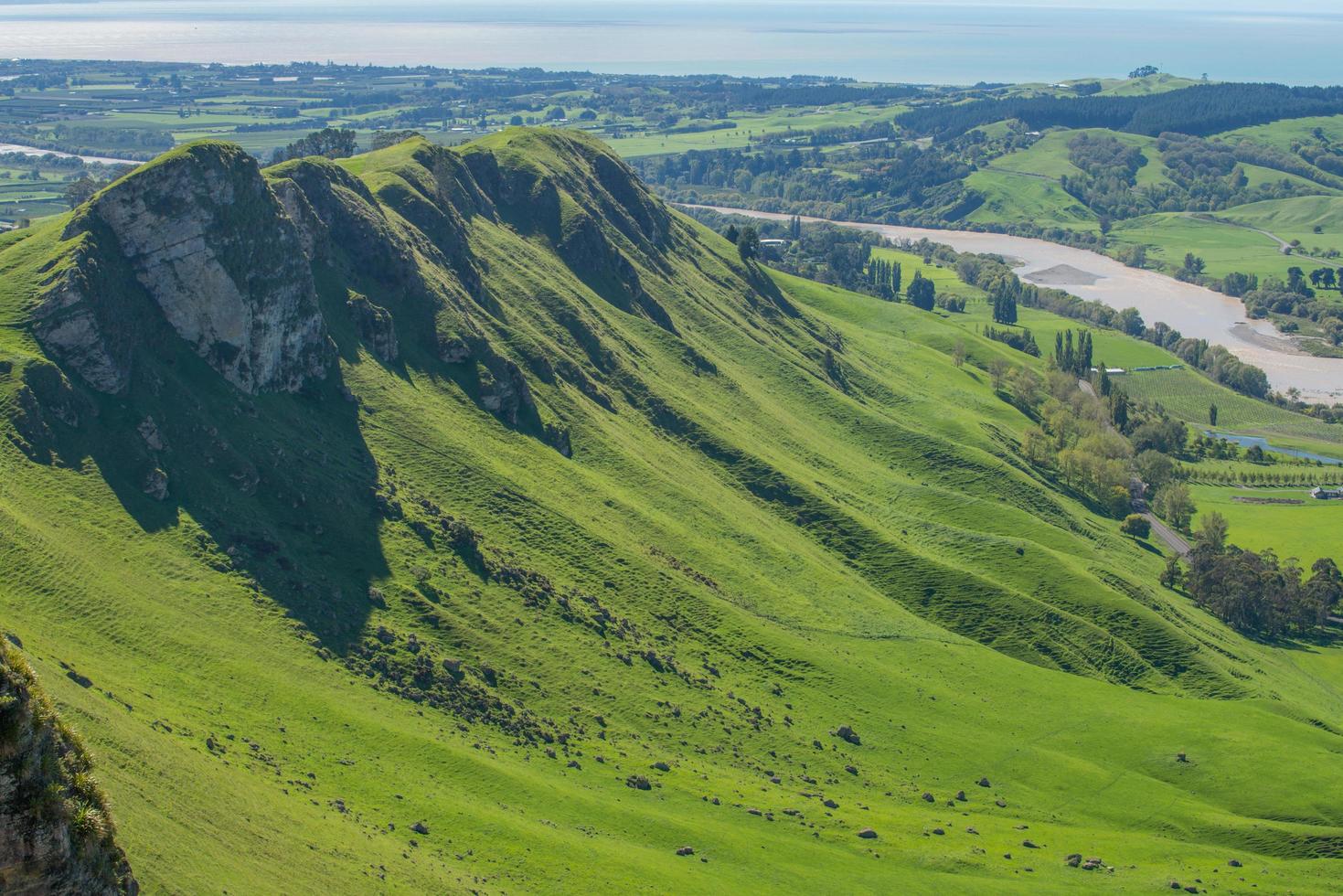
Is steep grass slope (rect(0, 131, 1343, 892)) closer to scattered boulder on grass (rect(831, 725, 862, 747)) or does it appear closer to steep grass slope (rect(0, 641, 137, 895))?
scattered boulder on grass (rect(831, 725, 862, 747))

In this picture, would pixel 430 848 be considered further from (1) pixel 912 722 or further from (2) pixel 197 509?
(1) pixel 912 722

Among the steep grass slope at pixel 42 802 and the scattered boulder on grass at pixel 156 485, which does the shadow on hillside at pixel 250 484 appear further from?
the steep grass slope at pixel 42 802

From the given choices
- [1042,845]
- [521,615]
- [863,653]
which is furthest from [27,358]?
[1042,845]

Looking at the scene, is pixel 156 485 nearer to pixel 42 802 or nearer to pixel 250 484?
pixel 250 484

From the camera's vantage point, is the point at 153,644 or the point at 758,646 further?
the point at 758,646

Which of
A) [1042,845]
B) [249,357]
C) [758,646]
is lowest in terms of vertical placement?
[1042,845]

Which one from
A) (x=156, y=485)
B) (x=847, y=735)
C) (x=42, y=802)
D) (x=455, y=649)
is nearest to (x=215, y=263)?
(x=156, y=485)
